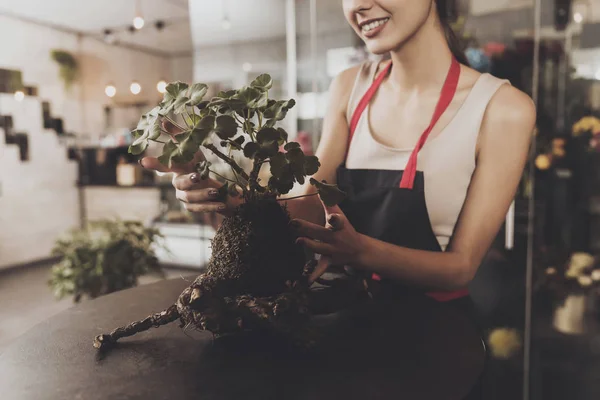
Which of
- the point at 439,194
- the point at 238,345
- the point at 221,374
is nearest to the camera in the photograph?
the point at 221,374

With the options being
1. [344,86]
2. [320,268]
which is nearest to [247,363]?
[320,268]

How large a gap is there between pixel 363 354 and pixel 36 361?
0.50 metres

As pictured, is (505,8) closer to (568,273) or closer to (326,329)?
(568,273)

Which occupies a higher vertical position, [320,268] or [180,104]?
[180,104]

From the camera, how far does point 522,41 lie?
238 cm

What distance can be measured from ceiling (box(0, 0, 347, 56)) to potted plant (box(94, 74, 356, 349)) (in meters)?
2.83

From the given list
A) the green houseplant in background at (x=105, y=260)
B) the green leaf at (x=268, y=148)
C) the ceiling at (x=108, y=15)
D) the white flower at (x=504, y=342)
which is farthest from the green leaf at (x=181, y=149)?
the ceiling at (x=108, y=15)

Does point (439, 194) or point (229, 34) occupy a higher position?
point (229, 34)

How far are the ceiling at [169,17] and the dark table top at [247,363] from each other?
Result: 115 inches

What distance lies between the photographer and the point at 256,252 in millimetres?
791

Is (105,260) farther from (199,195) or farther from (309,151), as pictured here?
(199,195)

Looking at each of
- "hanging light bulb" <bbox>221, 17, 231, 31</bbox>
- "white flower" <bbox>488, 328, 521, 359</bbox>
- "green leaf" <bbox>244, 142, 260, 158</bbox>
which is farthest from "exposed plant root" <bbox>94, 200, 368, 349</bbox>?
"hanging light bulb" <bbox>221, 17, 231, 31</bbox>

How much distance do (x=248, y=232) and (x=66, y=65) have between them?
7376 mm

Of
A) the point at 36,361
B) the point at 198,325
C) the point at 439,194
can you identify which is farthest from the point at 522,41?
the point at 36,361
